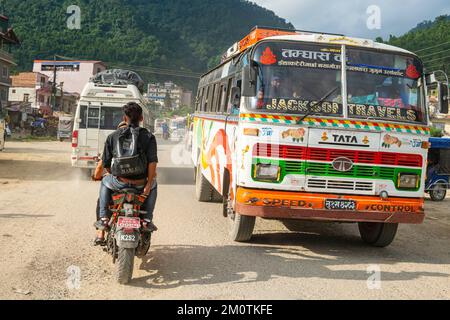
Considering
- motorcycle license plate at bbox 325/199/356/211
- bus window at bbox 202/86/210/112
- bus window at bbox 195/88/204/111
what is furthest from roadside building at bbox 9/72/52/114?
motorcycle license plate at bbox 325/199/356/211

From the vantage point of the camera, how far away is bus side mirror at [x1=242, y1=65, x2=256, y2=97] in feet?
23.6

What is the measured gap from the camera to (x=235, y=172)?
750cm

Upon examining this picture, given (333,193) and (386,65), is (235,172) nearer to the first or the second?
(333,193)

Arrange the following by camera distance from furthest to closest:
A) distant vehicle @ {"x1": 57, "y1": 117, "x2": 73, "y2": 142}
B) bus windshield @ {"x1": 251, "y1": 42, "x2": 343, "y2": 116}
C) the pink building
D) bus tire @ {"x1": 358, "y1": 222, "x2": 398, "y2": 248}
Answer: the pink building → distant vehicle @ {"x1": 57, "y1": 117, "x2": 73, "y2": 142} → bus tire @ {"x1": 358, "y1": 222, "x2": 398, "y2": 248} → bus windshield @ {"x1": 251, "y1": 42, "x2": 343, "y2": 116}

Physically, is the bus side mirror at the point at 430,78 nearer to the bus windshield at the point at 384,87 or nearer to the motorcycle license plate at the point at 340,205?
the bus windshield at the point at 384,87

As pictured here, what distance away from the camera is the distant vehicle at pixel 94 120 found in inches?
637

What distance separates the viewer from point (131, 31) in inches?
4843

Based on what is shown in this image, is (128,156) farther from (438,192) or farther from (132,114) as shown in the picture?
(438,192)

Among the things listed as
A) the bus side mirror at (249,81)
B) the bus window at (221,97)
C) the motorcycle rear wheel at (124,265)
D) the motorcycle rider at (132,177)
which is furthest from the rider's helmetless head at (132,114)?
the bus window at (221,97)

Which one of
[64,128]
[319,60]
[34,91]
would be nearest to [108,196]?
[319,60]

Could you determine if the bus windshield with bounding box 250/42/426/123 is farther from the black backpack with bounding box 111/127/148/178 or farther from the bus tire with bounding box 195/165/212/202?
the bus tire with bounding box 195/165/212/202

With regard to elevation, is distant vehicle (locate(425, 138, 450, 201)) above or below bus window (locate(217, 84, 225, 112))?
below

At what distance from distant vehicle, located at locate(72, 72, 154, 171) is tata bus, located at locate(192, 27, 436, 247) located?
30.3 ft
